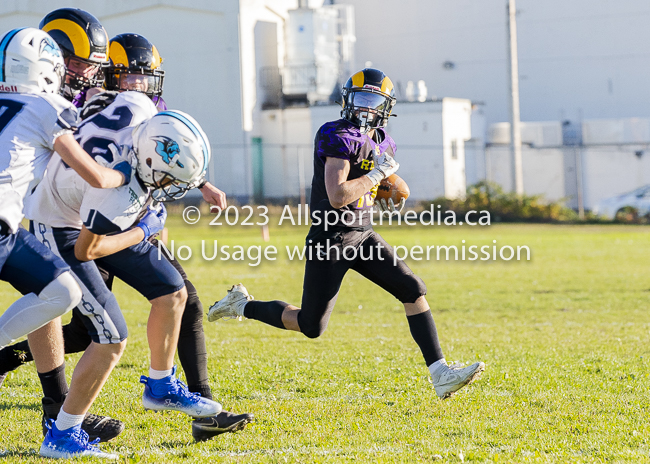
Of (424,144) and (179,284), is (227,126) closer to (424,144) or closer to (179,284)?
(424,144)

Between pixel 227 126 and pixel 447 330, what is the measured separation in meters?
24.4

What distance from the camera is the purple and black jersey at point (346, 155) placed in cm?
470

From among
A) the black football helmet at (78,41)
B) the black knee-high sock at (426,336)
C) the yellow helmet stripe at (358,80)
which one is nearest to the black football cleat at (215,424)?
the black knee-high sock at (426,336)

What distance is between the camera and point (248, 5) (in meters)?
31.0

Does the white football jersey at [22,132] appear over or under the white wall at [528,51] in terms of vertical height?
under

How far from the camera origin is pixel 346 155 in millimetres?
4695

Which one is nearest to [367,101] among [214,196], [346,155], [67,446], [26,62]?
[346,155]

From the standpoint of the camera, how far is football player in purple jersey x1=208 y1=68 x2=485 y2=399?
15.4 ft

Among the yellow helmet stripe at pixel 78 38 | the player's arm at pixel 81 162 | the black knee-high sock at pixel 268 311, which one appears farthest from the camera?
the black knee-high sock at pixel 268 311

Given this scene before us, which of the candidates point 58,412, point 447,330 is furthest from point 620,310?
point 58,412

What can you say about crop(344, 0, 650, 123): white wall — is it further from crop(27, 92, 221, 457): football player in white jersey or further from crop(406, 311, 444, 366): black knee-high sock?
crop(27, 92, 221, 457): football player in white jersey

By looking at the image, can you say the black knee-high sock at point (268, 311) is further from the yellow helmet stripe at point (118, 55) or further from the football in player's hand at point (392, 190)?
the yellow helmet stripe at point (118, 55)

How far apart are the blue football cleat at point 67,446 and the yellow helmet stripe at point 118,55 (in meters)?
1.98

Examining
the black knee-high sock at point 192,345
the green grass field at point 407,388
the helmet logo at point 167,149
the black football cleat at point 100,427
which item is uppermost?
the helmet logo at point 167,149
